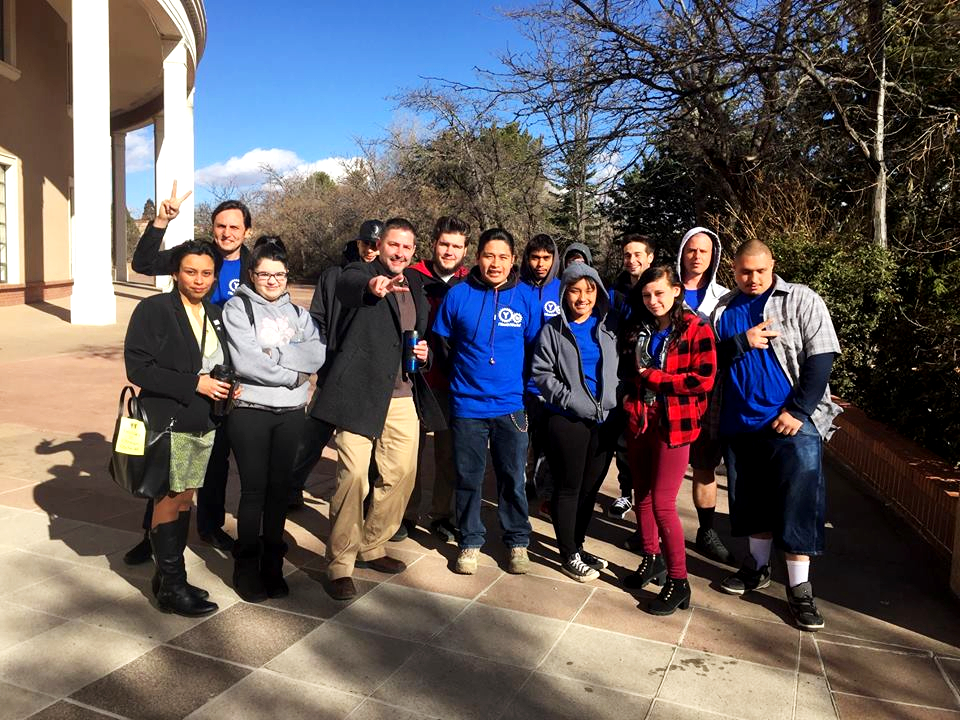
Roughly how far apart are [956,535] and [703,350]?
5.76 ft

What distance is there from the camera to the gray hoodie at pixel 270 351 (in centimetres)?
358

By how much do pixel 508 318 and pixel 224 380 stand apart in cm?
145

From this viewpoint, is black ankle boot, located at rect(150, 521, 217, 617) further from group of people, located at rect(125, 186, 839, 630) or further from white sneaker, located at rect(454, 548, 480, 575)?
white sneaker, located at rect(454, 548, 480, 575)

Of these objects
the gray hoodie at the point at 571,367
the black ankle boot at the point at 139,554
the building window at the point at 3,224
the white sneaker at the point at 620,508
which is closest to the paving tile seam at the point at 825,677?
the gray hoodie at the point at 571,367

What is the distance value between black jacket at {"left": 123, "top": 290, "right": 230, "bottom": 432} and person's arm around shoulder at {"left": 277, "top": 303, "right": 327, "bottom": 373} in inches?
15.1

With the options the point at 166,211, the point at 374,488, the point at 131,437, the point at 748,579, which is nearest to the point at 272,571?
the point at 374,488

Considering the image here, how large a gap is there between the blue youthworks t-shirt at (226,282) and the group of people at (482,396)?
0.03 m

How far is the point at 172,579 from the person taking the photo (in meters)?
3.52

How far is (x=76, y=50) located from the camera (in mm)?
14922

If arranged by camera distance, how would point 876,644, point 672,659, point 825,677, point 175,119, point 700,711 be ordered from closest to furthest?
1. point 700,711
2. point 825,677
3. point 672,659
4. point 876,644
5. point 175,119

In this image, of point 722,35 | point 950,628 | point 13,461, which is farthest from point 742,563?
point 722,35

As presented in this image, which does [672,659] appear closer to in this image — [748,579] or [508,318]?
[748,579]

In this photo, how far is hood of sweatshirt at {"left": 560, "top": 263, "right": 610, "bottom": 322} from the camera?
13.2ft

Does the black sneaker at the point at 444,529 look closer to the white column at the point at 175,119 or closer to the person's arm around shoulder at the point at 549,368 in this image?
the person's arm around shoulder at the point at 549,368
